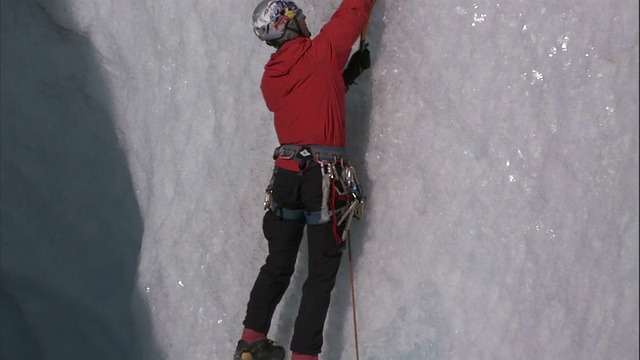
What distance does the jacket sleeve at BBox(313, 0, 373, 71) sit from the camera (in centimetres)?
298

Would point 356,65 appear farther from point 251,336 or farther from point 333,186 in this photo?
point 251,336

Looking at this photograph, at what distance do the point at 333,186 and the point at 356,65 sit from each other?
0.53 m

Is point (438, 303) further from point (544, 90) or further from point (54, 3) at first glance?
point (54, 3)

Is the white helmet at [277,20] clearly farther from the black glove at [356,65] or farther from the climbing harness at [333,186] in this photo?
the climbing harness at [333,186]

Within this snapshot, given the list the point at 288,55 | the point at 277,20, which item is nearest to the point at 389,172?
the point at 288,55

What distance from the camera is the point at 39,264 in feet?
15.2

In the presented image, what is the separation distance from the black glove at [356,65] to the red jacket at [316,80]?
0.43 feet

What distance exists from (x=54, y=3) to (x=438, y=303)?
259 cm

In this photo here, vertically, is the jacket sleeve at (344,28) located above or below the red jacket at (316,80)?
above

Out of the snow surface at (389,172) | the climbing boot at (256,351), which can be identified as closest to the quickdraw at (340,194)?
the snow surface at (389,172)

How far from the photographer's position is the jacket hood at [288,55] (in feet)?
9.90

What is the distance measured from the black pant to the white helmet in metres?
0.51

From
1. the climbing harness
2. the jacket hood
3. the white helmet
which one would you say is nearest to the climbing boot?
the climbing harness

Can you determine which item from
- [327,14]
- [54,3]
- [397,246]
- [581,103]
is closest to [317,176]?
[397,246]
